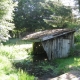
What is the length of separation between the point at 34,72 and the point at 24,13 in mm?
33274

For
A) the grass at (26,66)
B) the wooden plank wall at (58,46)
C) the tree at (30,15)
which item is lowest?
the grass at (26,66)

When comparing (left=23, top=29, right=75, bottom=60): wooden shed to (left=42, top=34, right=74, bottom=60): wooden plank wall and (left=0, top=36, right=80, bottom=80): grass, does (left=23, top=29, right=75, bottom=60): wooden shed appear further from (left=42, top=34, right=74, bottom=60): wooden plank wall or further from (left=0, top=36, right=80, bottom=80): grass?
(left=0, top=36, right=80, bottom=80): grass

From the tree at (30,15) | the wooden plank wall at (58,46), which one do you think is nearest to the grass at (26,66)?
the wooden plank wall at (58,46)

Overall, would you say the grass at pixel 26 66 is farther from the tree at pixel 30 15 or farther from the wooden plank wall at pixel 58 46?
the tree at pixel 30 15

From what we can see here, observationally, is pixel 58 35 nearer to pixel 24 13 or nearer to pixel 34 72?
pixel 34 72

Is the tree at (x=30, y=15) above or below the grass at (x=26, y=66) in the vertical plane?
above

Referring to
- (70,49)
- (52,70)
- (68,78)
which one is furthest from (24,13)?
(68,78)

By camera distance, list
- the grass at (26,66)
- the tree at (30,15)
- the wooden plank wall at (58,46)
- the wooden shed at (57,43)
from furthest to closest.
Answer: the tree at (30,15) → the wooden plank wall at (58,46) → the wooden shed at (57,43) → the grass at (26,66)

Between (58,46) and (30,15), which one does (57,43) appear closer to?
(58,46)

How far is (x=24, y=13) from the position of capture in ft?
146

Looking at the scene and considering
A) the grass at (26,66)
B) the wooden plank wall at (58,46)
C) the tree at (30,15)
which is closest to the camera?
the grass at (26,66)

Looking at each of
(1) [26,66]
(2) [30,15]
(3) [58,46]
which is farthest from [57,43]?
(2) [30,15]

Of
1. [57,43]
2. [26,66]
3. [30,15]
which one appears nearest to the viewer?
[26,66]

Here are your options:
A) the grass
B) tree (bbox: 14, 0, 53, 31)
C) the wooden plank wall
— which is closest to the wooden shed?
the wooden plank wall
